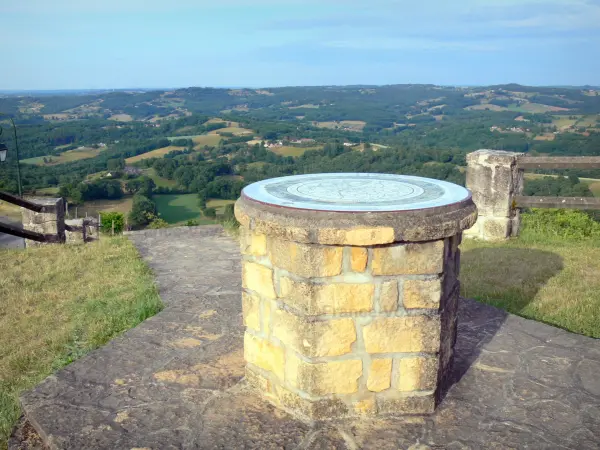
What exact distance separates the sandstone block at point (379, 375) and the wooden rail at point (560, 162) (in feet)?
17.6

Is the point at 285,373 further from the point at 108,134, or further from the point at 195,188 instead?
the point at 108,134

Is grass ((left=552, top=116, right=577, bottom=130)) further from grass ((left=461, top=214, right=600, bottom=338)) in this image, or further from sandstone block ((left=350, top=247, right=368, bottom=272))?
sandstone block ((left=350, top=247, right=368, bottom=272))

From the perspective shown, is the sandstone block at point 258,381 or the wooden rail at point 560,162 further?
the wooden rail at point 560,162

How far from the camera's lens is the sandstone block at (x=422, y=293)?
299cm

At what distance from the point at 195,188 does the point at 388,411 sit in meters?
37.3

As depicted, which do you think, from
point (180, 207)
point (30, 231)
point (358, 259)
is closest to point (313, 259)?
point (358, 259)

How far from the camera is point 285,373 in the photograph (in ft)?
10.6

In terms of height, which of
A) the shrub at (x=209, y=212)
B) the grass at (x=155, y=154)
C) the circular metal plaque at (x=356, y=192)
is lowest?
the shrub at (x=209, y=212)

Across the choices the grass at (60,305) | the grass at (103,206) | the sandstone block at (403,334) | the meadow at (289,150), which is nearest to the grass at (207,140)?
the meadow at (289,150)

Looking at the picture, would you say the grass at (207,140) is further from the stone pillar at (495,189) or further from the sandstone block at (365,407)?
the sandstone block at (365,407)

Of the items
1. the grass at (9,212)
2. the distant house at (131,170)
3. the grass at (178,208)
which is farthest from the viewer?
the distant house at (131,170)

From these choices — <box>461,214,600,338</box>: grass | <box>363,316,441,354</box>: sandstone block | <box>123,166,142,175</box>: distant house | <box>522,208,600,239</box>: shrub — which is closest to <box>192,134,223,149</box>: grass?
<box>123,166,142,175</box>: distant house

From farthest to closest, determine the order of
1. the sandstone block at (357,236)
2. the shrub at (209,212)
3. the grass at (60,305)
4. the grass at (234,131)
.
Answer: the grass at (234,131), the shrub at (209,212), the grass at (60,305), the sandstone block at (357,236)

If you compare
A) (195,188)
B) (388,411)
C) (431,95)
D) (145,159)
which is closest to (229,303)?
(388,411)
